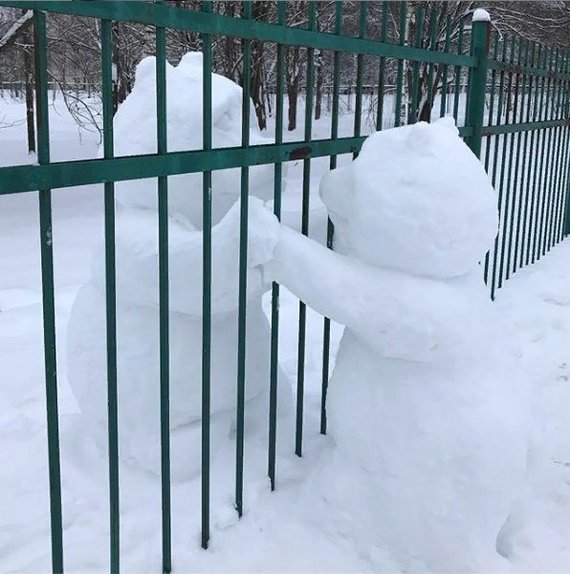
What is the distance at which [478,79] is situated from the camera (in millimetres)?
3828

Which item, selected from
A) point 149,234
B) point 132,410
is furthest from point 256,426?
point 149,234

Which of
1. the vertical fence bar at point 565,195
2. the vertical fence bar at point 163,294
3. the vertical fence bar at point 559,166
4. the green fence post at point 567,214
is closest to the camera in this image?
the vertical fence bar at point 163,294

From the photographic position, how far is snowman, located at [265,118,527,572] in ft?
6.48

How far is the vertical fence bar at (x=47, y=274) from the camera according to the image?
1454 mm

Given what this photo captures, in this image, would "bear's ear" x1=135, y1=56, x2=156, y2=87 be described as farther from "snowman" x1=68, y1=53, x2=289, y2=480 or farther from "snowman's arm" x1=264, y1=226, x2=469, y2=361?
"snowman's arm" x1=264, y1=226, x2=469, y2=361

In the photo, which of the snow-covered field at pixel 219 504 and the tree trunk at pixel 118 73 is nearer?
the snow-covered field at pixel 219 504

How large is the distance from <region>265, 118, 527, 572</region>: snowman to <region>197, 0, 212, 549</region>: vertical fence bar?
0.22 m

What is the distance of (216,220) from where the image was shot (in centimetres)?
242

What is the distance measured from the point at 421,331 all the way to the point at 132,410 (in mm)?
1020

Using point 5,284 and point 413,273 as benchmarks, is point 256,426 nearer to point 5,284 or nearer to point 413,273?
point 413,273

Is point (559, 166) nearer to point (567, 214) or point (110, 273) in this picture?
point (567, 214)

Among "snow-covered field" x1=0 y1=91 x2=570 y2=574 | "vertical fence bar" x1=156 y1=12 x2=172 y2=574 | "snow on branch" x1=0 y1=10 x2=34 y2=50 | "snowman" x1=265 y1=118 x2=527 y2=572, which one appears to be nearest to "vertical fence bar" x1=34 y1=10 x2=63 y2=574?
"vertical fence bar" x1=156 y1=12 x2=172 y2=574

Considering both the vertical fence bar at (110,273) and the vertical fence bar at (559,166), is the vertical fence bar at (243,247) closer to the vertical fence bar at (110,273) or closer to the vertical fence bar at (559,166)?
the vertical fence bar at (110,273)

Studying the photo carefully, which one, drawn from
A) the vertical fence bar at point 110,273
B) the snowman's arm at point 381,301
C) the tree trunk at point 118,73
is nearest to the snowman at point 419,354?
the snowman's arm at point 381,301
